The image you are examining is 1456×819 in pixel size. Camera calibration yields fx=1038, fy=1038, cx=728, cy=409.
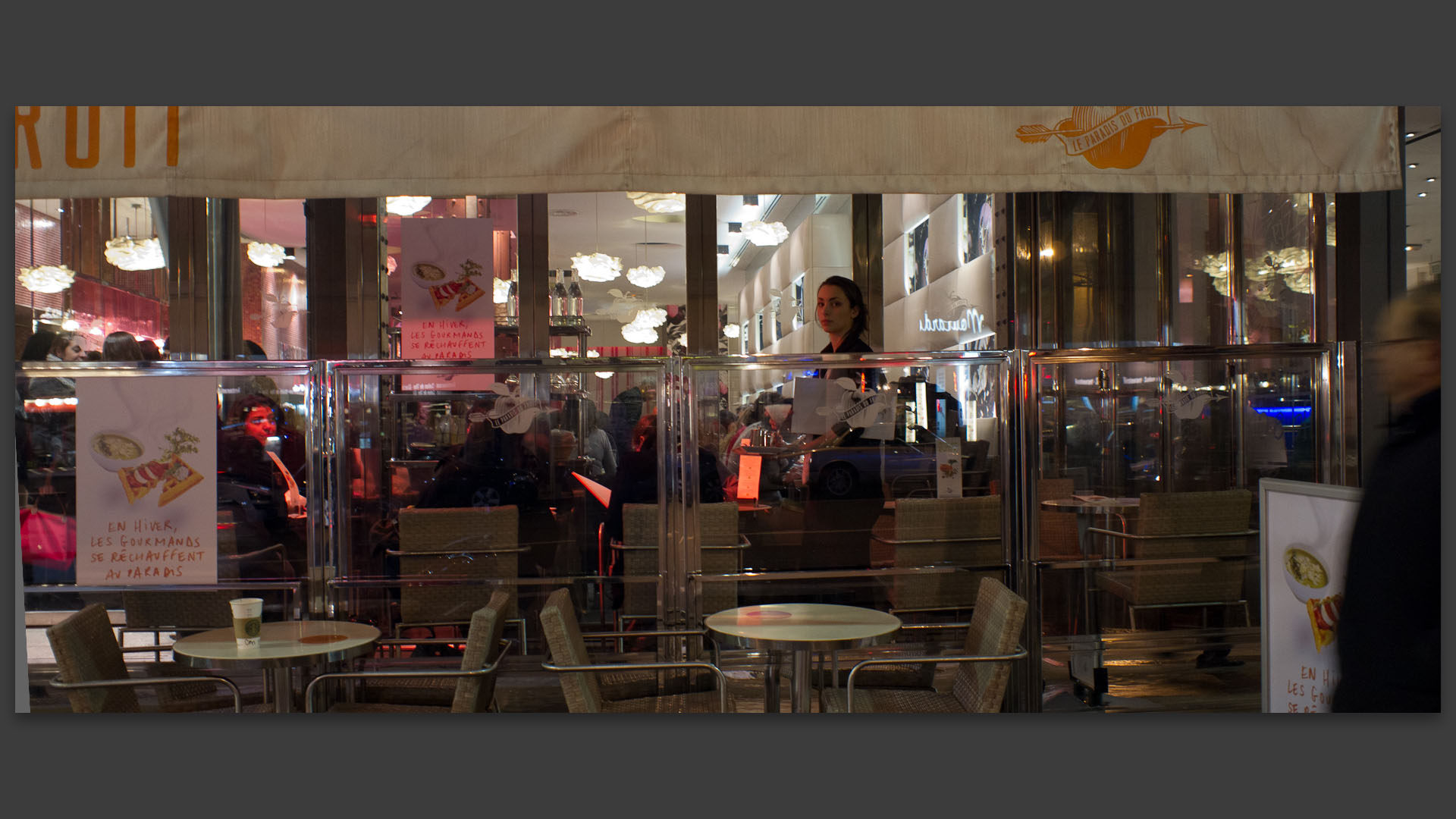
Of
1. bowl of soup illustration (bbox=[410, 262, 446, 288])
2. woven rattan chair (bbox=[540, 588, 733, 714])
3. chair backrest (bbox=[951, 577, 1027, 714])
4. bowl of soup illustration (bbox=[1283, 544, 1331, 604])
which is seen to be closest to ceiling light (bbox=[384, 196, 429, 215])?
bowl of soup illustration (bbox=[410, 262, 446, 288])

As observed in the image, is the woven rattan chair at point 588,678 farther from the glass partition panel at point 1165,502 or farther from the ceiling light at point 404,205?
the ceiling light at point 404,205

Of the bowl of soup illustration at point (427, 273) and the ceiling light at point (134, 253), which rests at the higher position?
the ceiling light at point (134, 253)

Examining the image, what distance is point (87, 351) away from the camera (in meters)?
5.11

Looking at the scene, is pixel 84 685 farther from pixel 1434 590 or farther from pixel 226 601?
pixel 1434 590

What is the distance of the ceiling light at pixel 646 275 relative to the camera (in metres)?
5.31

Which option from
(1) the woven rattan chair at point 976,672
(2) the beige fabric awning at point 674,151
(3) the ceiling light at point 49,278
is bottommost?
(1) the woven rattan chair at point 976,672

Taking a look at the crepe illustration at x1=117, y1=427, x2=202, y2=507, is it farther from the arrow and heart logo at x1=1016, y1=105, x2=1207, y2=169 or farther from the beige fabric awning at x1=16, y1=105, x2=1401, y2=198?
the arrow and heart logo at x1=1016, y1=105, x2=1207, y2=169

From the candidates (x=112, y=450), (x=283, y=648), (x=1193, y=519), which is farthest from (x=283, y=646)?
(x=1193, y=519)

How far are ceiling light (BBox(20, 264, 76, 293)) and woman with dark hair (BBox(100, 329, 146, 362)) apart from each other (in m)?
0.33

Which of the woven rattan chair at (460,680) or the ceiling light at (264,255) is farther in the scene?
the ceiling light at (264,255)

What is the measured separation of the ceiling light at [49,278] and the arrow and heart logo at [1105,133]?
4.55 m

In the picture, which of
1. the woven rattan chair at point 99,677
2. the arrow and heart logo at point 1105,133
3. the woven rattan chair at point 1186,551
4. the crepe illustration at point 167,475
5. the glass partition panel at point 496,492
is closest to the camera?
the woven rattan chair at point 99,677

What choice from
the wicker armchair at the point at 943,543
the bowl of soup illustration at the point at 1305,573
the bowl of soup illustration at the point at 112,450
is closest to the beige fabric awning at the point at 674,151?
the bowl of soup illustration at the point at 112,450

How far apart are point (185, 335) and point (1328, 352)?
5879mm
